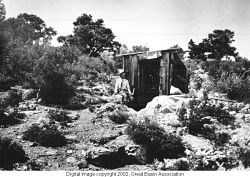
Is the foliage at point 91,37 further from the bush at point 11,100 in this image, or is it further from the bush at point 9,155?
the bush at point 9,155

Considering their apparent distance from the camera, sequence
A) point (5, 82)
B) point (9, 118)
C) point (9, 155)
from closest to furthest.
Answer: point (9, 155), point (9, 118), point (5, 82)

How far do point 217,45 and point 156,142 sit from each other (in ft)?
59.4

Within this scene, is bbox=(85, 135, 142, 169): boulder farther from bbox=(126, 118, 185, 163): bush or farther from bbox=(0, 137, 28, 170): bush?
bbox=(0, 137, 28, 170): bush

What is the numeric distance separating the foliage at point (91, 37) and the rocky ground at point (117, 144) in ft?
62.0

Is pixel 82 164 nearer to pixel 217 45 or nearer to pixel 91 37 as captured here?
pixel 217 45

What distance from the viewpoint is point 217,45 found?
22734 mm

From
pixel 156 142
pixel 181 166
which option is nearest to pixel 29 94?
pixel 156 142

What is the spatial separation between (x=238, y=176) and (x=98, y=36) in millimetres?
25126

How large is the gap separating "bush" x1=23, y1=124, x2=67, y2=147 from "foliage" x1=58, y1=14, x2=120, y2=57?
20.2 meters

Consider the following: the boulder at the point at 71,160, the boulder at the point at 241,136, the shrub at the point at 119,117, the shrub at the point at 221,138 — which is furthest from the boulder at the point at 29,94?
the boulder at the point at 241,136

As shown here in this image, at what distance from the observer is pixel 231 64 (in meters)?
16.2

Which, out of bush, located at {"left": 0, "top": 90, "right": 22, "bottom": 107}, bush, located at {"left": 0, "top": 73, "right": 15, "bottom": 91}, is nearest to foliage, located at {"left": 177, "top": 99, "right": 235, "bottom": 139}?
bush, located at {"left": 0, "top": 90, "right": 22, "bottom": 107}

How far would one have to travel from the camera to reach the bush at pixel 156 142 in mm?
7238

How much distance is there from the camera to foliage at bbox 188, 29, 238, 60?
21.2 m
